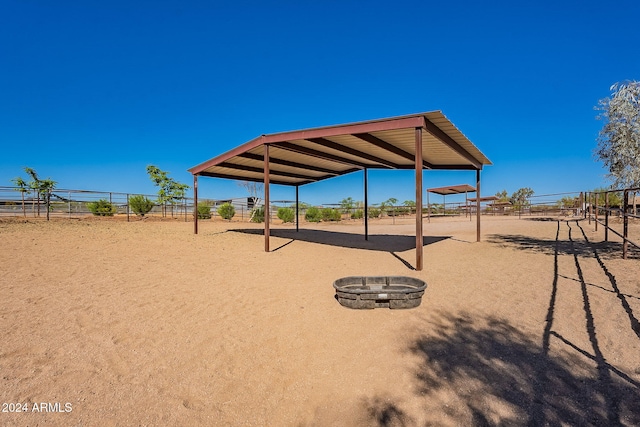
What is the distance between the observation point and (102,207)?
20922mm

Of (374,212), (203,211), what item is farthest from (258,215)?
(374,212)

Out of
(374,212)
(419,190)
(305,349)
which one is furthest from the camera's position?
(374,212)

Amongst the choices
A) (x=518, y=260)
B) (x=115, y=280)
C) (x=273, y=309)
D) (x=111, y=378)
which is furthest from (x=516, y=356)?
(x=115, y=280)

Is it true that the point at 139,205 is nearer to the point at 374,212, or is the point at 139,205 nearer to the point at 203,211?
the point at 203,211

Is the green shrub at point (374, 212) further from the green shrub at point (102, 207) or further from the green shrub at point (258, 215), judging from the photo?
the green shrub at point (102, 207)

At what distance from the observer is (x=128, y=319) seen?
3.84 metres

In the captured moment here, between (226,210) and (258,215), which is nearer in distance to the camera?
(258,215)

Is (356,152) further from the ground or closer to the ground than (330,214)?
further from the ground

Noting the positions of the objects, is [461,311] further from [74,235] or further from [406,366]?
[74,235]

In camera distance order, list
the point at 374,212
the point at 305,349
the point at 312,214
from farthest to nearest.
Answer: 1. the point at 374,212
2. the point at 312,214
3. the point at 305,349

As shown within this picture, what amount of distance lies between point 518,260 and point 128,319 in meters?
8.17

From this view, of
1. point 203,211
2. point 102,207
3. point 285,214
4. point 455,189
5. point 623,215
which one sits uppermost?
point 455,189

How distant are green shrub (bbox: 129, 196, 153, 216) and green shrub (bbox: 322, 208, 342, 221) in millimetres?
14352

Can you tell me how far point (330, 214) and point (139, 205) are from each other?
51.4 feet
